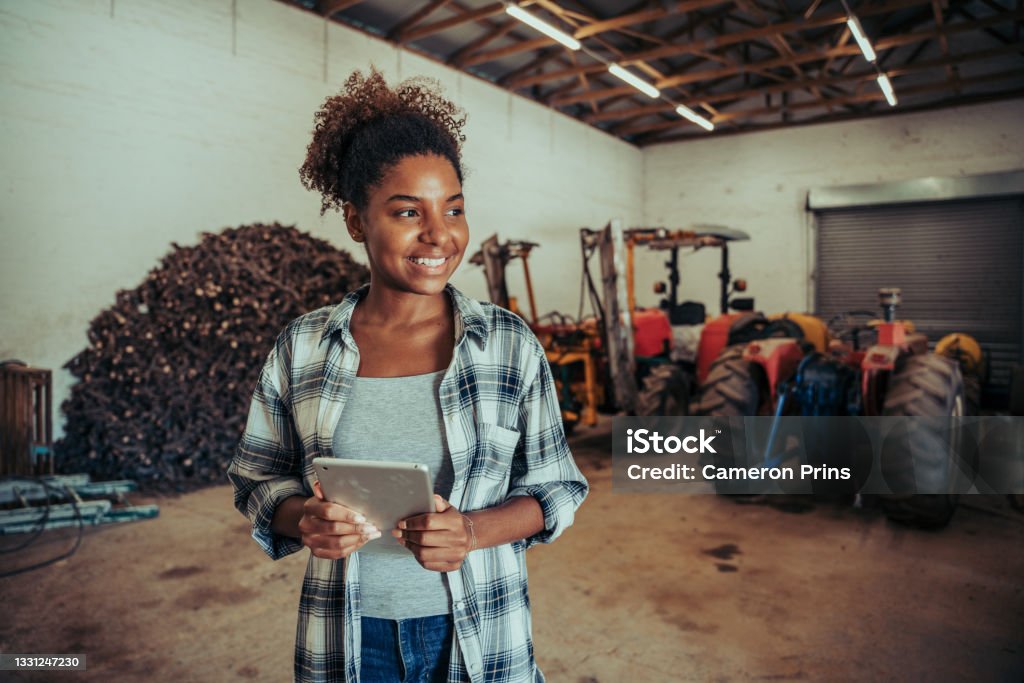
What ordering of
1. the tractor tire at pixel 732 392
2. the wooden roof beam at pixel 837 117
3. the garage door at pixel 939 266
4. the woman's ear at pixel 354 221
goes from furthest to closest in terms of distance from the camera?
the wooden roof beam at pixel 837 117 < the garage door at pixel 939 266 < the tractor tire at pixel 732 392 < the woman's ear at pixel 354 221

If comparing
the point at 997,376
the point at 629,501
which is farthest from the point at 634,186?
the point at 629,501

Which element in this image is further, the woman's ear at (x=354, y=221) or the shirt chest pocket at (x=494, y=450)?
the woman's ear at (x=354, y=221)

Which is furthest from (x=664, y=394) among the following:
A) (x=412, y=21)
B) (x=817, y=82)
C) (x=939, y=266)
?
(x=939, y=266)

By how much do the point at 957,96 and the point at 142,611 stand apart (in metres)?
12.8

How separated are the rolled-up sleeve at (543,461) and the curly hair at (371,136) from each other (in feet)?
1.41

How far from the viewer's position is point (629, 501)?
15.4 feet

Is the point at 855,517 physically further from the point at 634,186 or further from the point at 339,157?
the point at 634,186

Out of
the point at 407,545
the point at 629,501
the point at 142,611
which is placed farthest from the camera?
the point at 629,501

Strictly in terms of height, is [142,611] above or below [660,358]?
below

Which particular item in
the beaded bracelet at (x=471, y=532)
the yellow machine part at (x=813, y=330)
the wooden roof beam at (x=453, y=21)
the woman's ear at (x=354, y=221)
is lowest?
the beaded bracelet at (x=471, y=532)

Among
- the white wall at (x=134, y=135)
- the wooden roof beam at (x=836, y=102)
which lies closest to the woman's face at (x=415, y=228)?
the white wall at (x=134, y=135)

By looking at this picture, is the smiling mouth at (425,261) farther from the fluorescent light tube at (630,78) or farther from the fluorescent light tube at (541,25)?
the fluorescent light tube at (630,78)

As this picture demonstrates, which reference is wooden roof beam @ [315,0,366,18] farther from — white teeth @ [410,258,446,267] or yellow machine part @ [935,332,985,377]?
yellow machine part @ [935,332,985,377]

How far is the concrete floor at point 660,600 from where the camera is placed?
8.52 feet
